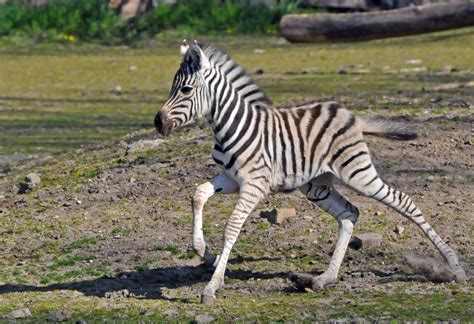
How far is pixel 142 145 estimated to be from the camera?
12.5 meters

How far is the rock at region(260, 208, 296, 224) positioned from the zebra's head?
1654 millimetres

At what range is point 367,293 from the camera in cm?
804

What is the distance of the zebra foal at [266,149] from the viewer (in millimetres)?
8320

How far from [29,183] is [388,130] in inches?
161

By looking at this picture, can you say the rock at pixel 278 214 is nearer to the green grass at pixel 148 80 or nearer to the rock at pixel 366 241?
the rock at pixel 366 241

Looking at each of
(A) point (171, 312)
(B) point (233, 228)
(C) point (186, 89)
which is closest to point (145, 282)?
(B) point (233, 228)

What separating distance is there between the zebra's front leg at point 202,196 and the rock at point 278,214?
4.48ft

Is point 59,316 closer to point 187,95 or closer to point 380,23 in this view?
point 187,95

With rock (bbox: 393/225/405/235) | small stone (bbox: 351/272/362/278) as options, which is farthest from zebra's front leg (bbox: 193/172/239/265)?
rock (bbox: 393/225/405/235)

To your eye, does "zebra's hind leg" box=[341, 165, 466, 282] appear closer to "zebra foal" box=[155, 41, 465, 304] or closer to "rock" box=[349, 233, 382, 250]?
"zebra foal" box=[155, 41, 465, 304]

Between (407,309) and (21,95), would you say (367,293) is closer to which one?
(407,309)

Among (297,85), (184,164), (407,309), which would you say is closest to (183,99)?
(407,309)

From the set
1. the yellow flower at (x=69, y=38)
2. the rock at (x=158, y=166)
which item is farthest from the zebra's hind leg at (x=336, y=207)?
the yellow flower at (x=69, y=38)

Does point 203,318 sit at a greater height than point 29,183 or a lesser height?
greater
